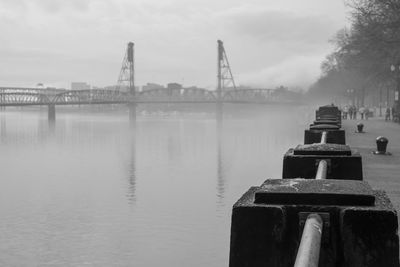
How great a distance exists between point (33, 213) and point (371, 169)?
10283mm

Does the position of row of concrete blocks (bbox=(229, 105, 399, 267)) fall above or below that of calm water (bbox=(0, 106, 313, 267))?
above

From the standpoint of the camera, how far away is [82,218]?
1836 centimetres

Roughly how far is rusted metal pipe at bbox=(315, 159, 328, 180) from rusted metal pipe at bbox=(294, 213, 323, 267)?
3.32 feet

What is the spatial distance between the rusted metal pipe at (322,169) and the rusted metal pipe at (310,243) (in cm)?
101

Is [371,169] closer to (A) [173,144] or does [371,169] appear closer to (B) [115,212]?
(B) [115,212]

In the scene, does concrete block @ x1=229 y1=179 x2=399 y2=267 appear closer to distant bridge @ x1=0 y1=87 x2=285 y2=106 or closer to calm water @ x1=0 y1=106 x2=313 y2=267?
calm water @ x1=0 y1=106 x2=313 y2=267

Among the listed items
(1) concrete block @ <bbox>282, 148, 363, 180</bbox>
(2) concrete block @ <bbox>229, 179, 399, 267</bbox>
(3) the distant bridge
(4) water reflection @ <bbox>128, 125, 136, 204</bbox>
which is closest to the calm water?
(4) water reflection @ <bbox>128, 125, 136, 204</bbox>

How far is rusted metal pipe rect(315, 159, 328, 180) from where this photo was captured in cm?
357

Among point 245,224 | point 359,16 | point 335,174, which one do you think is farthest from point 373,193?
point 359,16

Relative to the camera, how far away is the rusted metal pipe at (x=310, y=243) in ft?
6.92

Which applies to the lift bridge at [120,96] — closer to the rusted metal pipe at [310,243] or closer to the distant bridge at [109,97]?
the distant bridge at [109,97]

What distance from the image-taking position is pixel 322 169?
371cm

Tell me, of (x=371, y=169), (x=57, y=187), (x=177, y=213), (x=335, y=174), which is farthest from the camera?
(x=57, y=187)

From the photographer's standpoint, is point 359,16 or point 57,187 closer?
point 57,187
